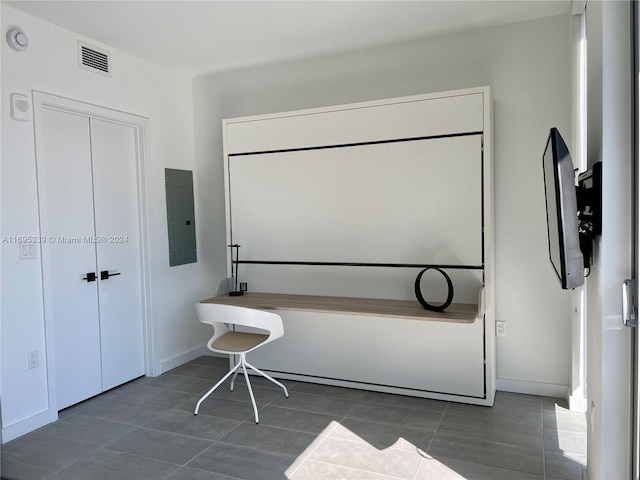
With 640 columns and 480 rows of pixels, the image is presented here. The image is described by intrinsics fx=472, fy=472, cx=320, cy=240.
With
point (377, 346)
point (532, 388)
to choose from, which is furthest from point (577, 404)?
point (377, 346)

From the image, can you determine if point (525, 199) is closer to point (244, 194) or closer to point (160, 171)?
point (244, 194)

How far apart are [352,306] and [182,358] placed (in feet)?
6.77

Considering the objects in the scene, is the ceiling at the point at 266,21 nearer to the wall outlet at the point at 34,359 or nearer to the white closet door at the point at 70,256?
the white closet door at the point at 70,256

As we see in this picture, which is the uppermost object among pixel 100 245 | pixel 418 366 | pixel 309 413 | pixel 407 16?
pixel 407 16

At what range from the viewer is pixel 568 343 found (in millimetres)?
3625

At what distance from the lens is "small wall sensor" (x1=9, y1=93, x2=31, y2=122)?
124 inches

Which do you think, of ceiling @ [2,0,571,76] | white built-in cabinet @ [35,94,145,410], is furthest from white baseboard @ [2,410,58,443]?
ceiling @ [2,0,571,76]

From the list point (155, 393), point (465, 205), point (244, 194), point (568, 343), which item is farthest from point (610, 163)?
point (155, 393)

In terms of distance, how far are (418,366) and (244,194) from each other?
2.12m

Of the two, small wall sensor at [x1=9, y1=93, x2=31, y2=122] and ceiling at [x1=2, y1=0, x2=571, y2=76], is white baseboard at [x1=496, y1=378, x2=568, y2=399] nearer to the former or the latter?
ceiling at [x1=2, y1=0, x2=571, y2=76]

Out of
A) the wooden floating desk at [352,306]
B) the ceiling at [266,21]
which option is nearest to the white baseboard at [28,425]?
the wooden floating desk at [352,306]

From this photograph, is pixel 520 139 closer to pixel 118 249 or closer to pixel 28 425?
pixel 118 249

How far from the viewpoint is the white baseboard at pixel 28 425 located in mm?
3119

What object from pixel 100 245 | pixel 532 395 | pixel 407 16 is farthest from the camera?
pixel 100 245
